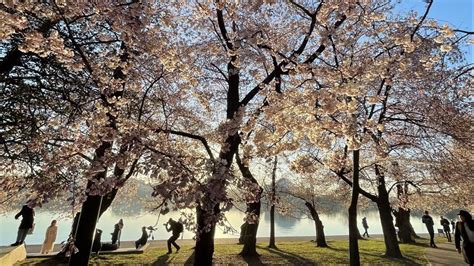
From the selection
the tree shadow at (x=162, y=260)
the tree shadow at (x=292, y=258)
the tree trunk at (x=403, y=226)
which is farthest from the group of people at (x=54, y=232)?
the tree trunk at (x=403, y=226)

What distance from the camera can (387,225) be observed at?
51.6ft

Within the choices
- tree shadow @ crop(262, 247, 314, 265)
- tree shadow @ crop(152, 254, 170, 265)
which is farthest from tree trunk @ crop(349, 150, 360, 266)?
tree shadow @ crop(152, 254, 170, 265)

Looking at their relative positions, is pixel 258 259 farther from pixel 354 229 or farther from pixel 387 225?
pixel 387 225

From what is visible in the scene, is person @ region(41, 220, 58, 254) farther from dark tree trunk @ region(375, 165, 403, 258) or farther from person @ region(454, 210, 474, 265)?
person @ region(454, 210, 474, 265)

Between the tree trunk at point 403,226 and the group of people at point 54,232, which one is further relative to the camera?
the tree trunk at point 403,226

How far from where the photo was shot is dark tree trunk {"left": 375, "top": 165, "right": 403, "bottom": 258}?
1548 cm

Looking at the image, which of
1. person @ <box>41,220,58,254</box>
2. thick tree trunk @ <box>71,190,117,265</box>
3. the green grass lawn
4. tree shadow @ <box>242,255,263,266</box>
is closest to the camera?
thick tree trunk @ <box>71,190,117,265</box>

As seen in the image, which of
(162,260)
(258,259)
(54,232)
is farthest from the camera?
(54,232)

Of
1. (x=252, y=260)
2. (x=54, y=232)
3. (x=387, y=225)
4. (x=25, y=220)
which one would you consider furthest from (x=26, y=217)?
(x=387, y=225)

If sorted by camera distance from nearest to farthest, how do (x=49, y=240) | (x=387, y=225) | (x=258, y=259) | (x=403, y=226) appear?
(x=258, y=259) < (x=387, y=225) < (x=49, y=240) < (x=403, y=226)

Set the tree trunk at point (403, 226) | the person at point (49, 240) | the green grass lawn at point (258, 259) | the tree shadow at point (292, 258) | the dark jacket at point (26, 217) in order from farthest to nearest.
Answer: the tree trunk at point (403, 226) → the person at point (49, 240) → the tree shadow at point (292, 258) → the green grass lawn at point (258, 259) → the dark jacket at point (26, 217)

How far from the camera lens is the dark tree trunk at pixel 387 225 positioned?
15.5 m

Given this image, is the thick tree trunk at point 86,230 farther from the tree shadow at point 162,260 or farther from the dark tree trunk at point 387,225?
the dark tree trunk at point 387,225

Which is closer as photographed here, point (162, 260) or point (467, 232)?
point (467, 232)
